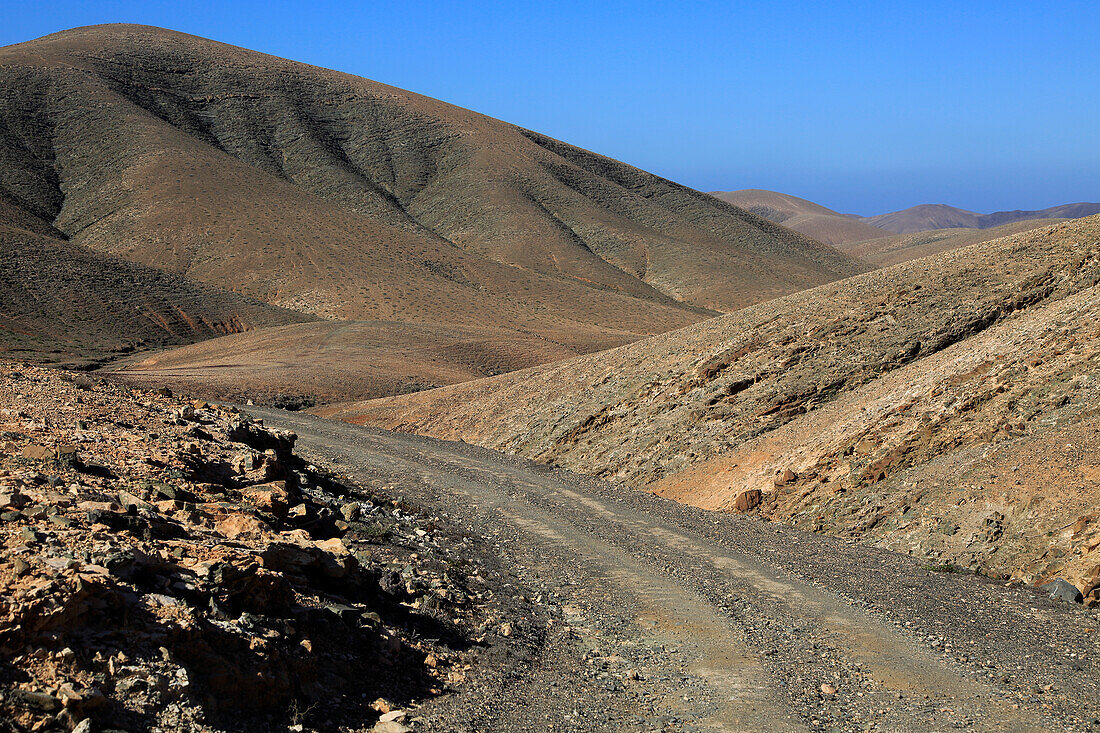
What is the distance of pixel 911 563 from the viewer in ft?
41.8

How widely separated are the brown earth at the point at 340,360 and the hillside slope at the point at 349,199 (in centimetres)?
1202

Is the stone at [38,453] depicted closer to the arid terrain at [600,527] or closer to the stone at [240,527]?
the arid terrain at [600,527]

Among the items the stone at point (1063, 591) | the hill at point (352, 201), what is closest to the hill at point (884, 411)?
the stone at point (1063, 591)

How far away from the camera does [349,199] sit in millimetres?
93812

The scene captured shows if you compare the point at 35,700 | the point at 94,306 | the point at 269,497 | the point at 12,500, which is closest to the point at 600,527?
the point at 269,497

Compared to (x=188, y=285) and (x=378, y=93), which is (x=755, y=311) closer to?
(x=188, y=285)

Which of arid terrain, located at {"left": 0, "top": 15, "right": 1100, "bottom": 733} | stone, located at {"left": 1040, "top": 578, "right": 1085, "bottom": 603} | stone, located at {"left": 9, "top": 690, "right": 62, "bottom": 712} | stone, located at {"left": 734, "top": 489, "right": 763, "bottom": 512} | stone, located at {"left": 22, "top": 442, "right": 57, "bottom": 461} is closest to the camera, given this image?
stone, located at {"left": 9, "top": 690, "right": 62, "bottom": 712}

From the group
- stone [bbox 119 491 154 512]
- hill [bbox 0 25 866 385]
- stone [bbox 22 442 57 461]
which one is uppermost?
hill [bbox 0 25 866 385]

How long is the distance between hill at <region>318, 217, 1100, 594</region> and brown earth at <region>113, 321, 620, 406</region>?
6.50m

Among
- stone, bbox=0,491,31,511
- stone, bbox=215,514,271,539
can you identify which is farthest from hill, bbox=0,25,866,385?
stone, bbox=0,491,31,511

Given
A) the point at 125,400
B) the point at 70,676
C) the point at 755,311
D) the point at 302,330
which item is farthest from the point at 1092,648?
the point at 302,330

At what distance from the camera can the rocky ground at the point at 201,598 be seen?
17.9 ft

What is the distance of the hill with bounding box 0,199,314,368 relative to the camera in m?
47.5

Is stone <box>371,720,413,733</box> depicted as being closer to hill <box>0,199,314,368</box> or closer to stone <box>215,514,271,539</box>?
stone <box>215,514,271,539</box>
